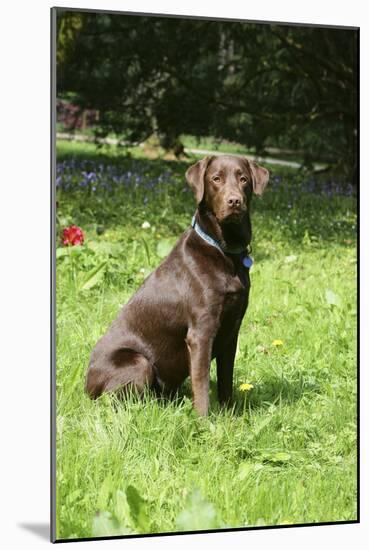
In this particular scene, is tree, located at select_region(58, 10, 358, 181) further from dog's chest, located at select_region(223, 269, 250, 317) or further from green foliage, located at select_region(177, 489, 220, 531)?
green foliage, located at select_region(177, 489, 220, 531)

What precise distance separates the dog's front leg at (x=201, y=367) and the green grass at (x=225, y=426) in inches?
3.2

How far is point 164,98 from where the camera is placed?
25.2 feet

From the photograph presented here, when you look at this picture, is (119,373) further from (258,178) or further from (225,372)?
(258,178)

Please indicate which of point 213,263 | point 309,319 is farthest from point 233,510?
point 309,319

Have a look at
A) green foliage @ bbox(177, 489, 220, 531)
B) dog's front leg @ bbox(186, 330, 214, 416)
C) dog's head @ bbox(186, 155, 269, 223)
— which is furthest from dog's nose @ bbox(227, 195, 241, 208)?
green foliage @ bbox(177, 489, 220, 531)

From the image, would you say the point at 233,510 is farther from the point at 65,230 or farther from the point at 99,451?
the point at 65,230

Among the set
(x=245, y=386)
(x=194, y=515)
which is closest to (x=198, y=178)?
(x=245, y=386)

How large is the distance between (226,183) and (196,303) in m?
0.47

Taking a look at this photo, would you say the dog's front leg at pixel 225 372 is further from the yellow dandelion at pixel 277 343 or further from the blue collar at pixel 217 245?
the yellow dandelion at pixel 277 343

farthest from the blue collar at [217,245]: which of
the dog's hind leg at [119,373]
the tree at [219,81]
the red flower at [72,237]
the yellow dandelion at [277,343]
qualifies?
the tree at [219,81]

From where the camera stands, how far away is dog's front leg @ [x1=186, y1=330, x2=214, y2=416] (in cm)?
363

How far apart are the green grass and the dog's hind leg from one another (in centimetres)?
6

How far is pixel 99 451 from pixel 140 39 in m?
4.51

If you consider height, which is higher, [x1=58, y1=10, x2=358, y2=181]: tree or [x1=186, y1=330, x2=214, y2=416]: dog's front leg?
[x1=58, y1=10, x2=358, y2=181]: tree
